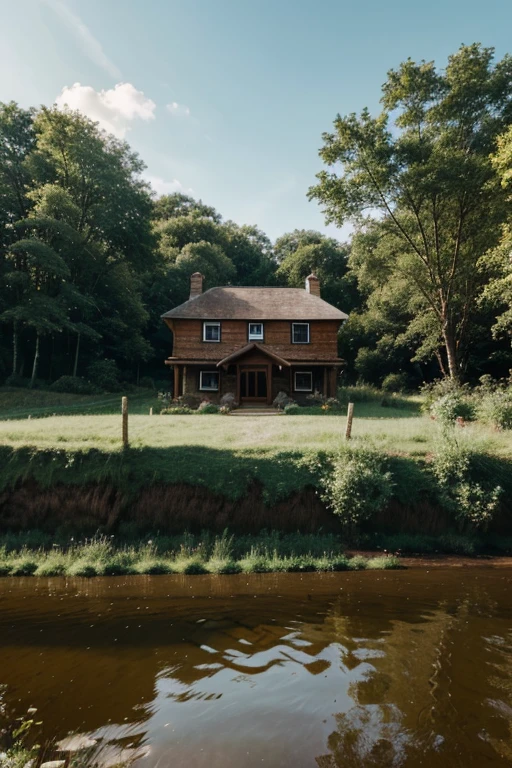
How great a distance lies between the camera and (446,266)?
91.7 ft

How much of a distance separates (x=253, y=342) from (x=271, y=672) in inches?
977

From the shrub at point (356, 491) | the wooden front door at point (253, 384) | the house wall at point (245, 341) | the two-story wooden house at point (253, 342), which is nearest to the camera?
the shrub at point (356, 491)

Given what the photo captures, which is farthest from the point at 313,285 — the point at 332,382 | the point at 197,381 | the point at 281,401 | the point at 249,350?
the point at 197,381

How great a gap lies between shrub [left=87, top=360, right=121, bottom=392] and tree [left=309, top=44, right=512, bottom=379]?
69.3ft

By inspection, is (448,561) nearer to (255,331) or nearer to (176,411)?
(176,411)

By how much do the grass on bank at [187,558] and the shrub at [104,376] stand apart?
25.1 metres

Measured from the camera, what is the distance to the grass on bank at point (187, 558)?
9938 millimetres

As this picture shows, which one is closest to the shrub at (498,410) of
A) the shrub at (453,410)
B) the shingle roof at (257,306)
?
the shrub at (453,410)

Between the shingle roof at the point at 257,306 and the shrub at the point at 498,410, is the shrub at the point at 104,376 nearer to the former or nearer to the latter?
the shingle roof at the point at 257,306

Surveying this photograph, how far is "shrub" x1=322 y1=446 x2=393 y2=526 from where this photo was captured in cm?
1170

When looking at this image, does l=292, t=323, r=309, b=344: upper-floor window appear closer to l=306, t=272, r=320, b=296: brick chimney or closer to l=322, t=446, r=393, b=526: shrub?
l=306, t=272, r=320, b=296: brick chimney

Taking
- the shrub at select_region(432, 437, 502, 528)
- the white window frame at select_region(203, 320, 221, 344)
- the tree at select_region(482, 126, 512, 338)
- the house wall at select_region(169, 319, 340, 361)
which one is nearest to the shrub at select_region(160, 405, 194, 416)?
the house wall at select_region(169, 319, 340, 361)

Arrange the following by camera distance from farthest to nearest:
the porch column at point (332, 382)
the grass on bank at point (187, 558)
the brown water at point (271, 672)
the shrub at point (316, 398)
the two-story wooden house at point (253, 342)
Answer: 1. the porch column at point (332, 382)
2. the two-story wooden house at point (253, 342)
3. the shrub at point (316, 398)
4. the grass on bank at point (187, 558)
5. the brown water at point (271, 672)

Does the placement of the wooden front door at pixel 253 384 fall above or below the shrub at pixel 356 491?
above
